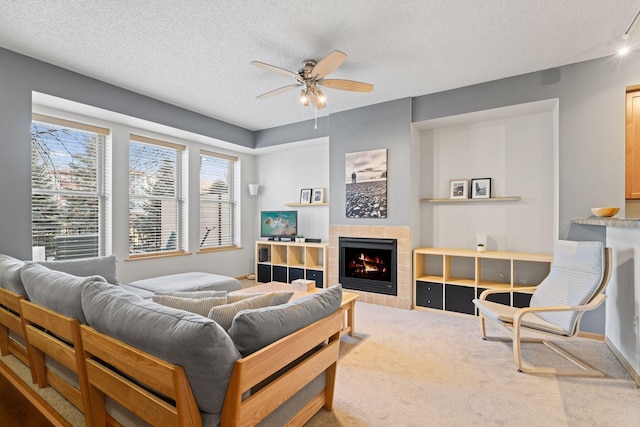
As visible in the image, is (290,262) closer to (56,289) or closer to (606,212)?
(56,289)

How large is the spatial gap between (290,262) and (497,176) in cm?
339

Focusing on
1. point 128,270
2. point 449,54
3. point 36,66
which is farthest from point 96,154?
point 449,54

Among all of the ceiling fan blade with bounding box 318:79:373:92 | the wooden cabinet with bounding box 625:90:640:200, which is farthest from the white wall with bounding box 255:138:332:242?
the wooden cabinet with bounding box 625:90:640:200

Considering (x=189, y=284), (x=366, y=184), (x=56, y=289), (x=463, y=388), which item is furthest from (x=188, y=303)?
(x=366, y=184)

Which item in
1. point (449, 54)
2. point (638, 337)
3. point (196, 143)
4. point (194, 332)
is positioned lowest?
point (638, 337)

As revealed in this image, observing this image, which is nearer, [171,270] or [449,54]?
[449,54]

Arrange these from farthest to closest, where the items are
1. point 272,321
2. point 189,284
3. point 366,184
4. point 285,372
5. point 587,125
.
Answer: point 366,184 < point 189,284 < point 587,125 < point 285,372 < point 272,321

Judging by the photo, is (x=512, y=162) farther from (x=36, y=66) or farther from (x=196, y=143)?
(x=36, y=66)

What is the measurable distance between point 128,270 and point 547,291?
496 cm

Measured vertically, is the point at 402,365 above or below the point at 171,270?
below

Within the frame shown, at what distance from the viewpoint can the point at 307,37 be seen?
2701mm

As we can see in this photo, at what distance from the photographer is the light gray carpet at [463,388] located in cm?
189

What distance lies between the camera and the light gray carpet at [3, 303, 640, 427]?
1890mm

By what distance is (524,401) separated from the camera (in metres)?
2.06
